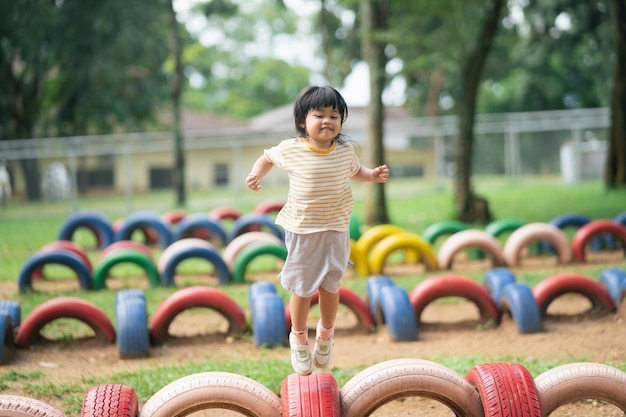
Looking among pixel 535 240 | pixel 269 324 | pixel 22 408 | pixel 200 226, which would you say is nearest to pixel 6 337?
pixel 269 324

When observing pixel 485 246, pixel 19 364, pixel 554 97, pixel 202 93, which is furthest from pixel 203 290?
pixel 202 93

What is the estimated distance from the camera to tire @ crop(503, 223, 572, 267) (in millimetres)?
10586

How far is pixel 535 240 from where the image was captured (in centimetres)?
1066

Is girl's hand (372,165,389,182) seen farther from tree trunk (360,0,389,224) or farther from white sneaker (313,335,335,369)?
tree trunk (360,0,389,224)

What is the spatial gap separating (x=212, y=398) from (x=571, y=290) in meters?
4.53

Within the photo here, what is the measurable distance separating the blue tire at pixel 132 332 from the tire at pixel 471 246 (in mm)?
5047

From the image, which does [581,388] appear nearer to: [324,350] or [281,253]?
[324,350]

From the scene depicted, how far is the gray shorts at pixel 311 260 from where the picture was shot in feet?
13.5

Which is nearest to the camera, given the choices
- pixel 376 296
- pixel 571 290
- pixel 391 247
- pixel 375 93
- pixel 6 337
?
pixel 6 337

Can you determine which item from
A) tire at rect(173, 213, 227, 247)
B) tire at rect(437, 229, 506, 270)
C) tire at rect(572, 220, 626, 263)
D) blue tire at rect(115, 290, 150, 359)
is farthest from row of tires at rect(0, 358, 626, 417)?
tire at rect(173, 213, 227, 247)

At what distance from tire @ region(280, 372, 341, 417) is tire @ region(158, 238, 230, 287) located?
18.6ft

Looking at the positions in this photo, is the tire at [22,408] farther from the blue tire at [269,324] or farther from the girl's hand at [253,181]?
the blue tire at [269,324]

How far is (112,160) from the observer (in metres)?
36.5

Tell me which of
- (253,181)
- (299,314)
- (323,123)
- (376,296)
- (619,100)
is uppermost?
(619,100)
